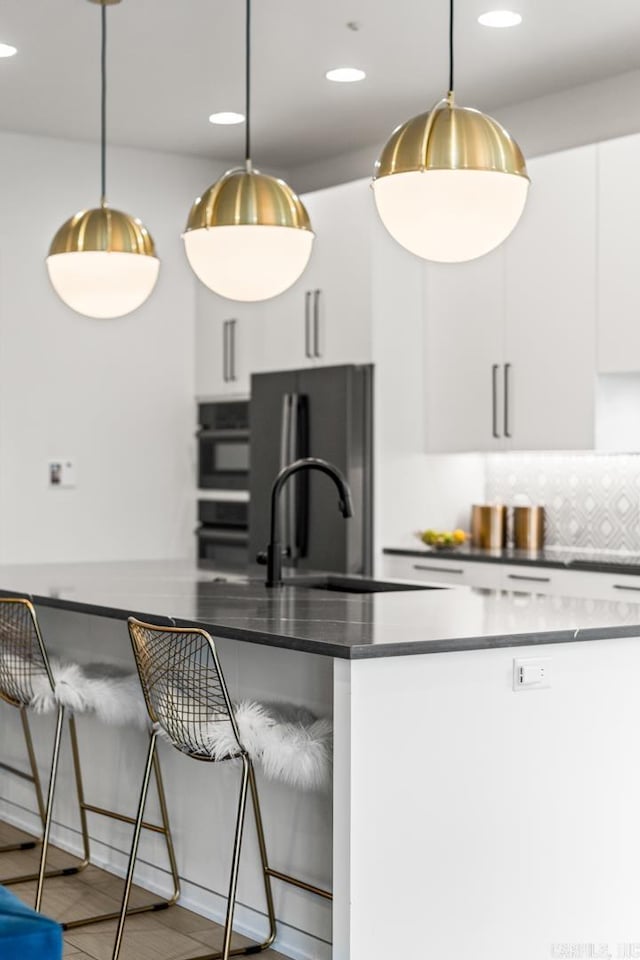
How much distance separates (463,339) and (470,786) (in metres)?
3.23

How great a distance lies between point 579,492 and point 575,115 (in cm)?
168

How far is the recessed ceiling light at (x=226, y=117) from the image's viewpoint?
6.02 metres

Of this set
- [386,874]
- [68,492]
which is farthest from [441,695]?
[68,492]

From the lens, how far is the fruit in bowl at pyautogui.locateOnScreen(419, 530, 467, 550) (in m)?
5.80

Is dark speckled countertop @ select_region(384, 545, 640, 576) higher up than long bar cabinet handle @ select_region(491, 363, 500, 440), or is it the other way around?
long bar cabinet handle @ select_region(491, 363, 500, 440)

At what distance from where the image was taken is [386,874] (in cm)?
282

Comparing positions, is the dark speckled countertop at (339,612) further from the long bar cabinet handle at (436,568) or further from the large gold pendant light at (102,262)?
the long bar cabinet handle at (436,568)

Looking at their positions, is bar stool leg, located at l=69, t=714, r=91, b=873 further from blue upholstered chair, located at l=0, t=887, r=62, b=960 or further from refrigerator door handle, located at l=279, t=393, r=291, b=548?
refrigerator door handle, located at l=279, t=393, r=291, b=548

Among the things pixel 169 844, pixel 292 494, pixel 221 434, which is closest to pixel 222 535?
pixel 221 434

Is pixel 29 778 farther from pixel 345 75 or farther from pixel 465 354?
pixel 345 75

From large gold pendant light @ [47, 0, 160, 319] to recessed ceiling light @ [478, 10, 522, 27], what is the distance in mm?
1536

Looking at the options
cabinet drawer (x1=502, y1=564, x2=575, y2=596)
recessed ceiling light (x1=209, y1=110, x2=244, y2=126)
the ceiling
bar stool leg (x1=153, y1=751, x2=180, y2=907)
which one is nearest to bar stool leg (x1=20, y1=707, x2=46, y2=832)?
bar stool leg (x1=153, y1=751, x2=180, y2=907)

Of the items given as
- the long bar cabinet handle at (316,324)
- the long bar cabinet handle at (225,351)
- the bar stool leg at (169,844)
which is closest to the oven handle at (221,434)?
the long bar cabinet handle at (225,351)

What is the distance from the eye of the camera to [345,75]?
17.7 feet
